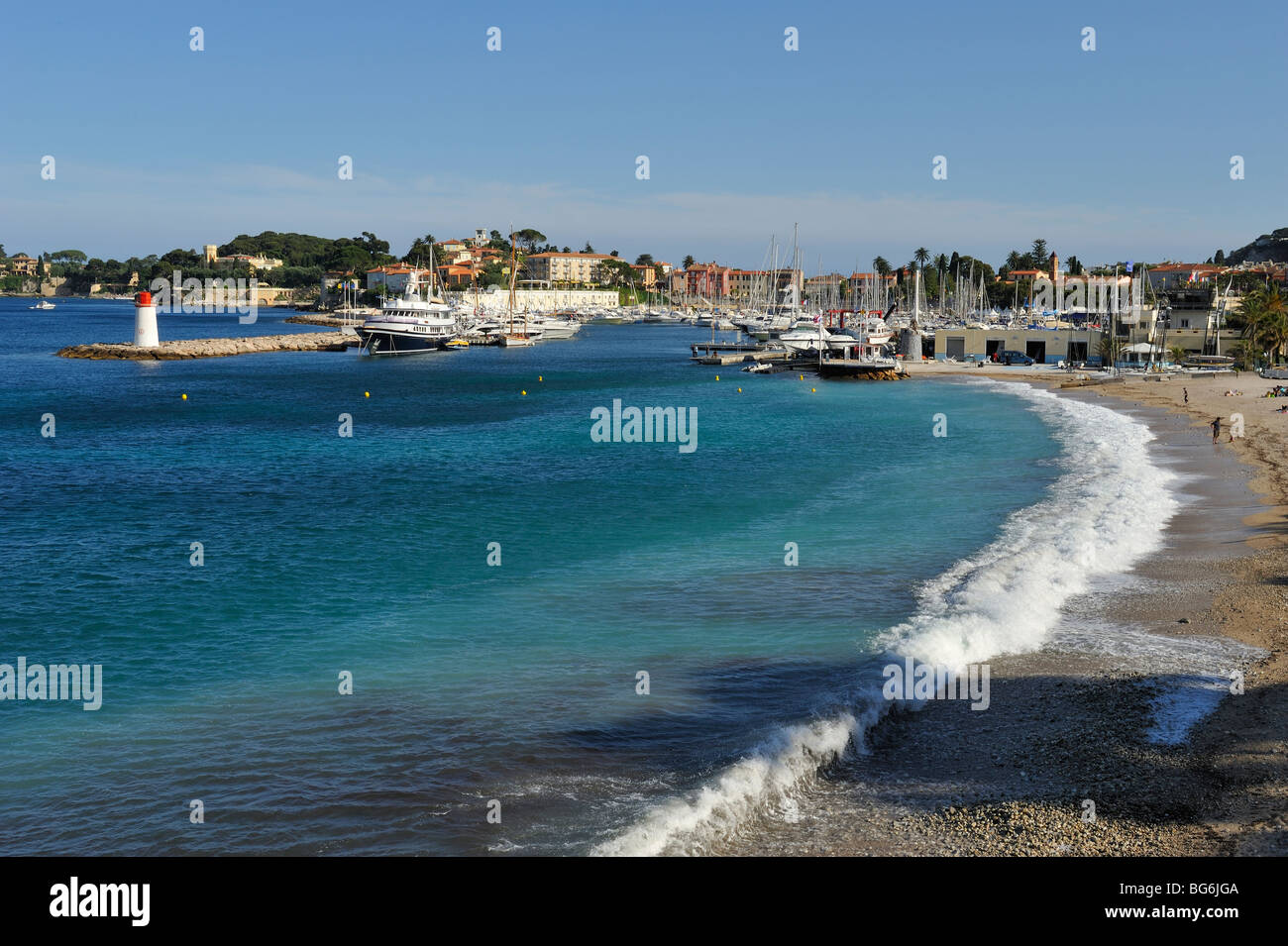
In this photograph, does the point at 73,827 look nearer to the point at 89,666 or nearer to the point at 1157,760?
the point at 89,666

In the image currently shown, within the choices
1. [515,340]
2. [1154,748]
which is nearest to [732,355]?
[515,340]

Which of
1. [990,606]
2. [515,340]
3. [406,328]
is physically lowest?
[990,606]

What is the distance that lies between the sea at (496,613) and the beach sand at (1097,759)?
0.79 metres

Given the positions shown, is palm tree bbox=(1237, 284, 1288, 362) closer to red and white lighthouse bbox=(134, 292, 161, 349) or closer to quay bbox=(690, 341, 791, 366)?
quay bbox=(690, 341, 791, 366)

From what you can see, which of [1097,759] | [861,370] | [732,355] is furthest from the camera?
[732,355]

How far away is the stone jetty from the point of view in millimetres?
104062

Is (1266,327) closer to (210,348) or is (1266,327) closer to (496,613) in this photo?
(496,613)

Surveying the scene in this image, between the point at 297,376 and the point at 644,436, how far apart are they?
48.5 metres

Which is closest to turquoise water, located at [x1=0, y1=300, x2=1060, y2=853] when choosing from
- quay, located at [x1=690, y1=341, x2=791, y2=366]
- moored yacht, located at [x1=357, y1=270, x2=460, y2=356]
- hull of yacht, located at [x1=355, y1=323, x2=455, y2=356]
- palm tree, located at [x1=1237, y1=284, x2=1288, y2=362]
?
palm tree, located at [x1=1237, y1=284, x2=1288, y2=362]

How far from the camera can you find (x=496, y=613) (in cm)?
2075

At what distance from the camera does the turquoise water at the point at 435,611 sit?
41.1 ft

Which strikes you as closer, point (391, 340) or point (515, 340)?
point (391, 340)

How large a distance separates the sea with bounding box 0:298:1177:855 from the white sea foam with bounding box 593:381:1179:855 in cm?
7

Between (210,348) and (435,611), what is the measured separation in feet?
340
